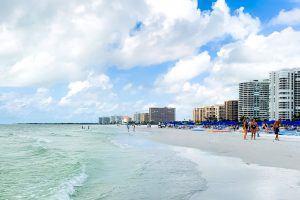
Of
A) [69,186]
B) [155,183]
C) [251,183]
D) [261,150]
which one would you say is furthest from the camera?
[261,150]

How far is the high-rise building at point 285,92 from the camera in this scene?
398 ft

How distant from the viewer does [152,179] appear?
11562 mm

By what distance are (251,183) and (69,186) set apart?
18.3 feet

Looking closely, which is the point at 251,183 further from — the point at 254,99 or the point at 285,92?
the point at 254,99

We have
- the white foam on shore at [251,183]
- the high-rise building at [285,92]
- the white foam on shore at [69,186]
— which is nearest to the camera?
the white foam on shore at [251,183]

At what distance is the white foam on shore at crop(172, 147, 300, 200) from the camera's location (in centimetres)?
818

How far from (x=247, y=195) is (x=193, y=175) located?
162 inches

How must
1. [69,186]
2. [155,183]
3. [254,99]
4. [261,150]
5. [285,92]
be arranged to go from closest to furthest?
[155,183] < [69,186] < [261,150] < [285,92] < [254,99]

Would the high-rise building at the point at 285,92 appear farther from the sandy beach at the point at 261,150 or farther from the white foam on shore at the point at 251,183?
the white foam on shore at the point at 251,183

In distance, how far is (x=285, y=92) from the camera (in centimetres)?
12556

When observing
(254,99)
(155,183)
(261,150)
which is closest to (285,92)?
(254,99)

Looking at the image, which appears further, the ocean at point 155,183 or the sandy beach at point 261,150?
the sandy beach at point 261,150

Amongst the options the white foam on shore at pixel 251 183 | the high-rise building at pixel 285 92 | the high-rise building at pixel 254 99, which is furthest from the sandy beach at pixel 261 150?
the high-rise building at pixel 254 99

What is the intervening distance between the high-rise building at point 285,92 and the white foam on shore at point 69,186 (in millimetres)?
115227
